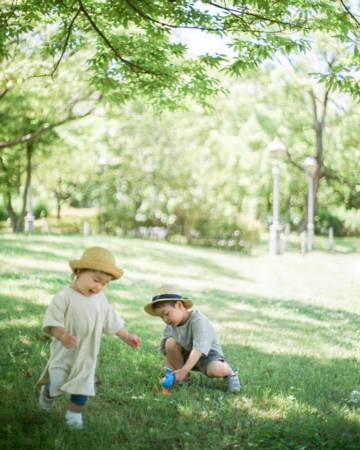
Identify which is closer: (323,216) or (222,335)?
(222,335)

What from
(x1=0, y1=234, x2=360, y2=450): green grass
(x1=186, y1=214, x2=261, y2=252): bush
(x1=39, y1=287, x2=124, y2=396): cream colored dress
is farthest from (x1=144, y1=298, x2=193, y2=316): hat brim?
(x1=186, y1=214, x2=261, y2=252): bush

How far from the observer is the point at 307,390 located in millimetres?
5328

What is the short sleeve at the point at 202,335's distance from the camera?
5105mm

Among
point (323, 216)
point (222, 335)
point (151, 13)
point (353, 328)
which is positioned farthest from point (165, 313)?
point (323, 216)

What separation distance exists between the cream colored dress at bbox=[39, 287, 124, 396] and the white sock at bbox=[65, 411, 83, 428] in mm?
181

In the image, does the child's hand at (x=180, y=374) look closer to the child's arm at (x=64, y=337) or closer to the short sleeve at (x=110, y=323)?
the short sleeve at (x=110, y=323)

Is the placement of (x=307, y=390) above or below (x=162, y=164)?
below

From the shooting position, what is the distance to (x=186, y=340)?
212 inches

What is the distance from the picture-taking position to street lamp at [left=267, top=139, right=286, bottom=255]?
22.4 metres

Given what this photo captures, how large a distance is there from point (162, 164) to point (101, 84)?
2047 centimetres

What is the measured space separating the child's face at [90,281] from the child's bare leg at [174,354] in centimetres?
148

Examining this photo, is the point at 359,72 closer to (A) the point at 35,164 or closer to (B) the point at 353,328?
(B) the point at 353,328

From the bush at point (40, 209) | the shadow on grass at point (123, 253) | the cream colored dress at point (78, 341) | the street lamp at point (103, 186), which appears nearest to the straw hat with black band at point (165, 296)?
the cream colored dress at point (78, 341)

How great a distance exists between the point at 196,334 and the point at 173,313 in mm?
282
